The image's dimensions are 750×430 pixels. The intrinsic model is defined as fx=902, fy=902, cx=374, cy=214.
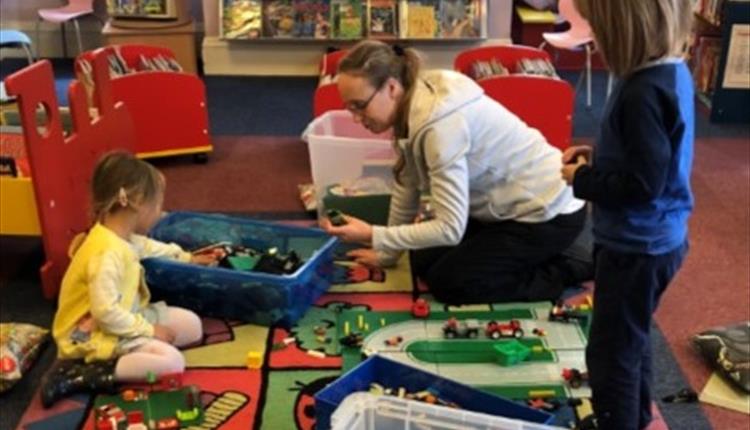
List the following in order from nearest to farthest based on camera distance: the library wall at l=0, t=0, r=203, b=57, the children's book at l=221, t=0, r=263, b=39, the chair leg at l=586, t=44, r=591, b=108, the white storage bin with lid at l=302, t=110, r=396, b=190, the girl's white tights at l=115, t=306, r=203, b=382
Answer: the girl's white tights at l=115, t=306, r=203, b=382 → the white storage bin with lid at l=302, t=110, r=396, b=190 → the chair leg at l=586, t=44, r=591, b=108 → the children's book at l=221, t=0, r=263, b=39 → the library wall at l=0, t=0, r=203, b=57

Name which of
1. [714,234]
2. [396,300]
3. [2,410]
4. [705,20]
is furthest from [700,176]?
[2,410]

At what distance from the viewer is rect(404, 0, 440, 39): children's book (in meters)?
4.25

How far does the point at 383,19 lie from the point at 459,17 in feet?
1.19

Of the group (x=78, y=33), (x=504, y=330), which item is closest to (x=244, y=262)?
(x=504, y=330)

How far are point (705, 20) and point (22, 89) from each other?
3.04 meters

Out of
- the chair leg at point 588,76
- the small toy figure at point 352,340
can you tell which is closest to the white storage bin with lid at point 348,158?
the small toy figure at point 352,340

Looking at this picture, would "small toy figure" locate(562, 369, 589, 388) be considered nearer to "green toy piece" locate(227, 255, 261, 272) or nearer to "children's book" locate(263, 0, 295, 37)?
"green toy piece" locate(227, 255, 261, 272)

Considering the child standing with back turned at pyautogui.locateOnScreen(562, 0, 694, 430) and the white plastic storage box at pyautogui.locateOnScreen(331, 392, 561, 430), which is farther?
the white plastic storage box at pyautogui.locateOnScreen(331, 392, 561, 430)

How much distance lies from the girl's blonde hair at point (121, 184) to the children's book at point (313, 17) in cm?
→ 243

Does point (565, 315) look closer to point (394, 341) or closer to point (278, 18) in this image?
point (394, 341)

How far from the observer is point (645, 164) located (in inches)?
56.4

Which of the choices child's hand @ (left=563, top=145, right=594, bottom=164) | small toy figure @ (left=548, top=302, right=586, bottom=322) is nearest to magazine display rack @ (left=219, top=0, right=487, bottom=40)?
small toy figure @ (left=548, top=302, right=586, bottom=322)

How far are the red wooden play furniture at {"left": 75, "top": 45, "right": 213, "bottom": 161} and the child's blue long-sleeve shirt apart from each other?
75.2 inches

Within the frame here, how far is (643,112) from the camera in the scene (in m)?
1.42
